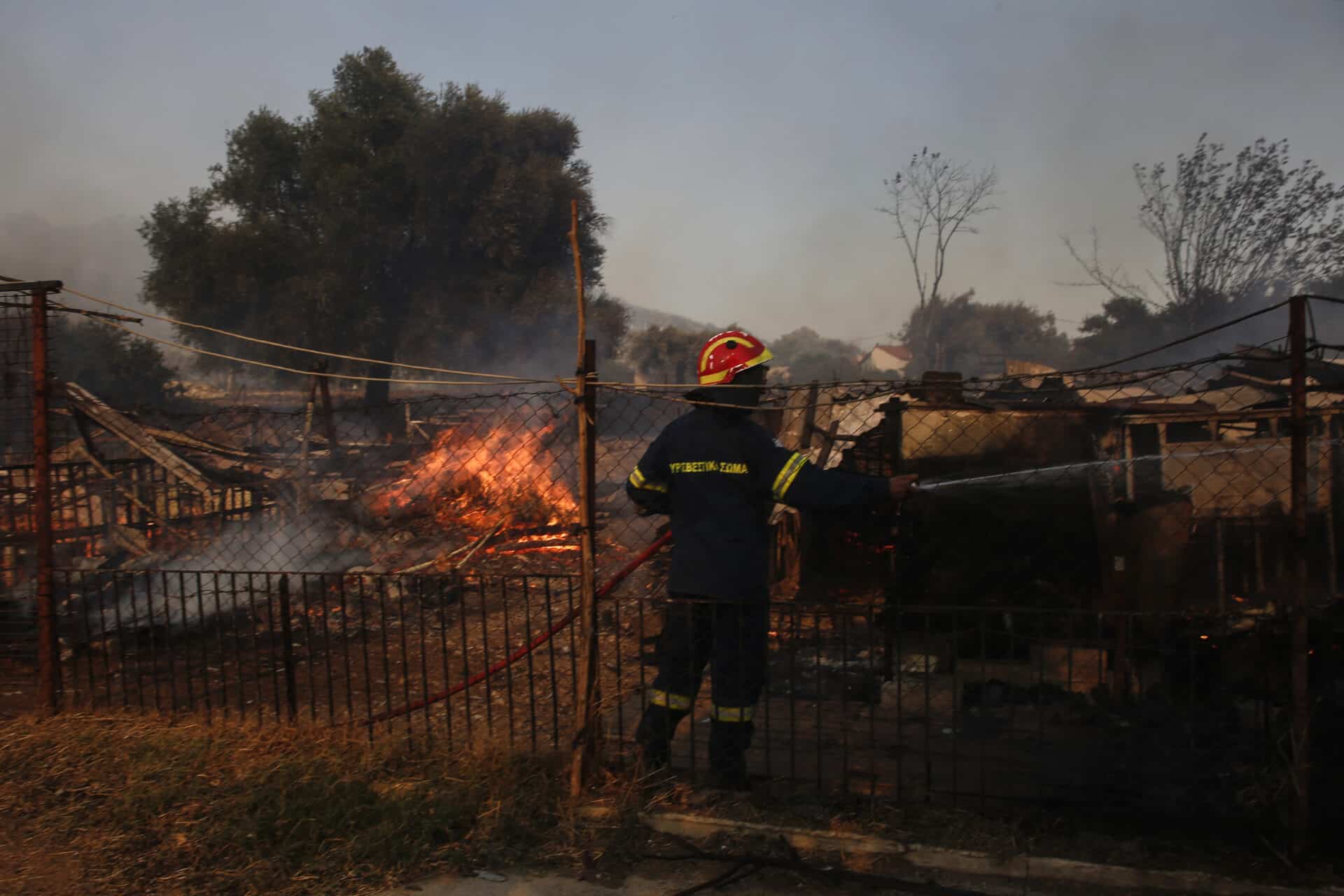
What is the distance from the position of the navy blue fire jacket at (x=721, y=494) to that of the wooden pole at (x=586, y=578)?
28 cm

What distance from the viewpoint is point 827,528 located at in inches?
352

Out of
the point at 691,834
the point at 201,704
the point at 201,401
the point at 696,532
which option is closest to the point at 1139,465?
the point at 696,532

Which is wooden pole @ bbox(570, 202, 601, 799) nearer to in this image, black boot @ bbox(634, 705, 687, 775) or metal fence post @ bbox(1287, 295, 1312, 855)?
black boot @ bbox(634, 705, 687, 775)

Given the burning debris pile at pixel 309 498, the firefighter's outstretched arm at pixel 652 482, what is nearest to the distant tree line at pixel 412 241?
the burning debris pile at pixel 309 498

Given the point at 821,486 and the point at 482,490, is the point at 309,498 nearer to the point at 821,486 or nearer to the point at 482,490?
the point at 482,490

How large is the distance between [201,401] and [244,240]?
791 centimetres

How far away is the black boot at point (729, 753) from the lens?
407 centimetres

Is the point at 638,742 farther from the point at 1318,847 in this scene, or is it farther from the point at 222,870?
the point at 1318,847

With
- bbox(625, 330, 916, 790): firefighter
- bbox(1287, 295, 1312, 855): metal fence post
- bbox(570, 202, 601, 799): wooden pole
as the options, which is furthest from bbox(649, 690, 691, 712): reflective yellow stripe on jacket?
bbox(1287, 295, 1312, 855): metal fence post

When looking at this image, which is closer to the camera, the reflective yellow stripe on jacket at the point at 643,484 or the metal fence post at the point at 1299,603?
the metal fence post at the point at 1299,603

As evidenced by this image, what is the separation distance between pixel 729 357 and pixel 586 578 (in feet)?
4.01

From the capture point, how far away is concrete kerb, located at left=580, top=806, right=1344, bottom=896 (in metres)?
3.25

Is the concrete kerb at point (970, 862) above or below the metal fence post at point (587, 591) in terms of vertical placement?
below

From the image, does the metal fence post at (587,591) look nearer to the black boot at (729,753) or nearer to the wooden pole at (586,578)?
the wooden pole at (586,578)
